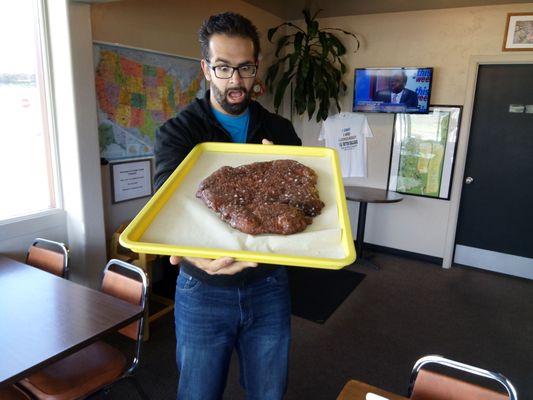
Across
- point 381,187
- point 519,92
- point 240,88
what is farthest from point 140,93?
point 519,92

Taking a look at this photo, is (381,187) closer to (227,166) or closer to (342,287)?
(342,287)

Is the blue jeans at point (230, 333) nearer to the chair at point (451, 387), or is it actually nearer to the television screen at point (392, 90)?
the chair at point (451, 387)

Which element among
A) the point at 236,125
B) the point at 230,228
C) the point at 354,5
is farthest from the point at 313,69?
the point at 230,228

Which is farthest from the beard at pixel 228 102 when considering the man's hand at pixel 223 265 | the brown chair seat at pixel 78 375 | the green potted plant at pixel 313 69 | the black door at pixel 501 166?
the black door at pixel 501 166

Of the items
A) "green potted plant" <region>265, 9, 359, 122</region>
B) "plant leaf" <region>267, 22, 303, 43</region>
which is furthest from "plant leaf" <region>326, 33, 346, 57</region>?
"plant leaf" <region>267, 22, 303, 43</region>

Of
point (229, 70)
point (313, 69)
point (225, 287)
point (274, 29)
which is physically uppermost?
point (274, 29)

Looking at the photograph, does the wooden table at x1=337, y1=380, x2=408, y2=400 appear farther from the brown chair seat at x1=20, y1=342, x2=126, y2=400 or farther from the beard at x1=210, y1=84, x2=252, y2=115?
the brown chair seat at x1=20, y1=342, x2=126, y2=400

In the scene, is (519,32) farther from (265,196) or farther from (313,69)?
(265,196)
